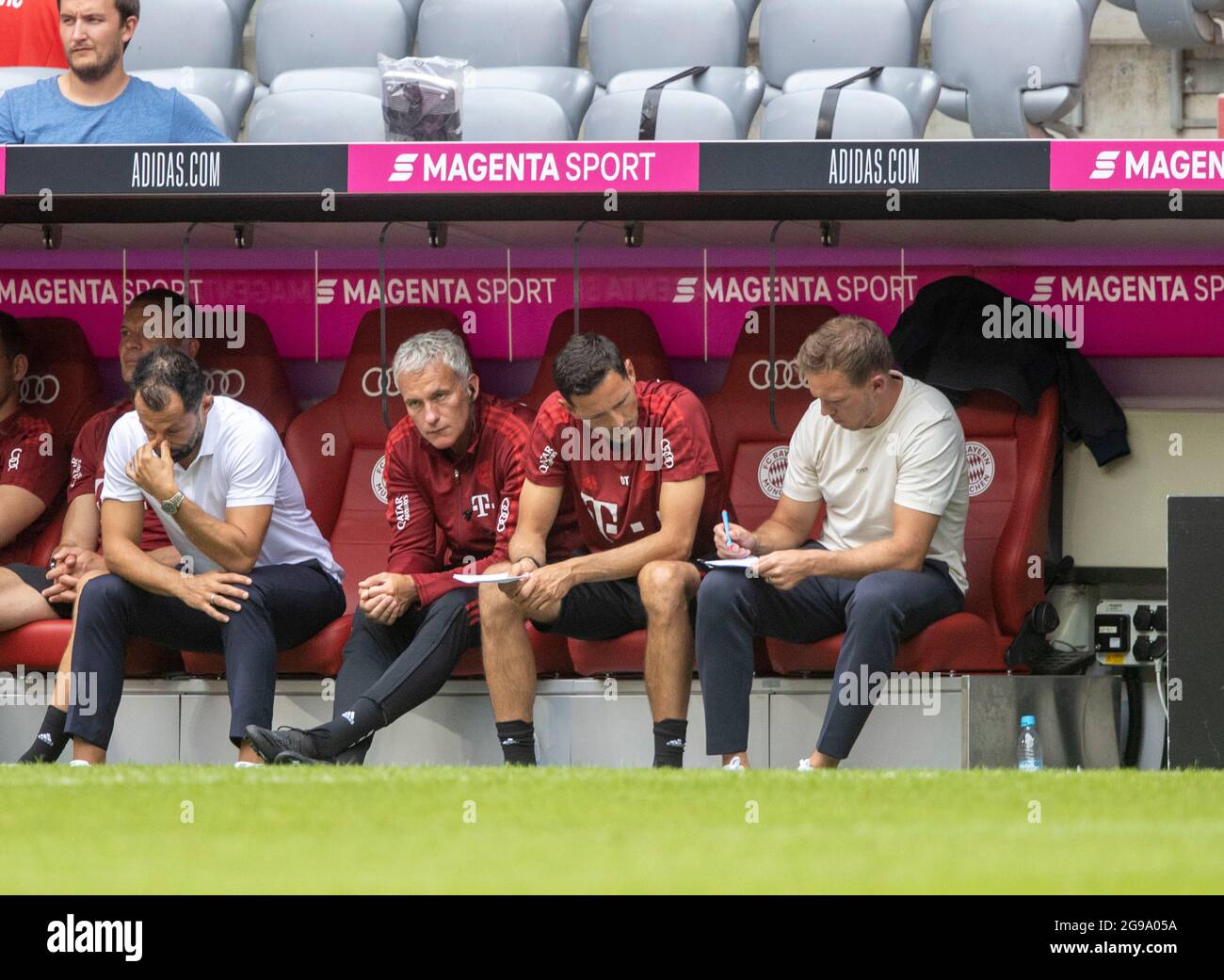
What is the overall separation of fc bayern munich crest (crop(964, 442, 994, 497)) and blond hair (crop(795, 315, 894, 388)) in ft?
2.53

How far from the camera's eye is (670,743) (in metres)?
5.06

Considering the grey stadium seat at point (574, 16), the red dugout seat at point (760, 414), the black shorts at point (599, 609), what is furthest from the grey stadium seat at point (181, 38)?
the black shorts at point (599, 609)

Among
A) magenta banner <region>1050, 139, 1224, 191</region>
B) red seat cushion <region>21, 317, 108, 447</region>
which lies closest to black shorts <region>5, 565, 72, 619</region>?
red seat cushion <region>21, 317, 108, 447</region>

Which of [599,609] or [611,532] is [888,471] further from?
[599,609]

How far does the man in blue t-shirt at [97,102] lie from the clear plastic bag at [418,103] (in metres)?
0.77

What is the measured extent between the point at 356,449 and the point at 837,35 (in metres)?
2.70

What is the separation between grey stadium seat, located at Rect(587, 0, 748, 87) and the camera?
25.3ft

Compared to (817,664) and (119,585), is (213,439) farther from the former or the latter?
(817,664)

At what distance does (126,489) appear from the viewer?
18.1 feet

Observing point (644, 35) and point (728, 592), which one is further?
point (644, 35)

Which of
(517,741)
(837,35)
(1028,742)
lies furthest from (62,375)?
(1028,742)

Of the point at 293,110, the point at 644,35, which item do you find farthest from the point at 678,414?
the point at 644,35

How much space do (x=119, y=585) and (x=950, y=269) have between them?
116 inches
